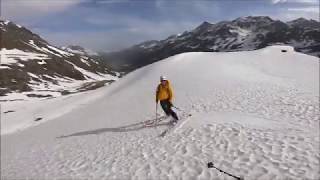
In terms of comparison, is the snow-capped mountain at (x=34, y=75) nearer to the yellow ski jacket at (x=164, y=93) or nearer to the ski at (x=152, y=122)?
the ski at (x=152, y=122)

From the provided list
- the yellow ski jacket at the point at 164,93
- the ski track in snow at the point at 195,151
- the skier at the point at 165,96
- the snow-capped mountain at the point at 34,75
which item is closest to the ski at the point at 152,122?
the ski track in snow at the point at 195,151

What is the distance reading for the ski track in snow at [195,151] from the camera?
12984mm

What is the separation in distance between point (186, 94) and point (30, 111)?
2026 centimetres

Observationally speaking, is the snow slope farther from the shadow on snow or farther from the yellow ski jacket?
the yellow ski jacket

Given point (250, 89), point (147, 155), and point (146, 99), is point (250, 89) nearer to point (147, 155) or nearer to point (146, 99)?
point (146, 99)

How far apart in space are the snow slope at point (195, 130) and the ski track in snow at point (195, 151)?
0.04 metres

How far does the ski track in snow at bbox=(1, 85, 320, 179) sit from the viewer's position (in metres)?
13.0

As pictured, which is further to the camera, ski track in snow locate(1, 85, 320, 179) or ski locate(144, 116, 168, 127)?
ski locate(144, 116, 168, 127)

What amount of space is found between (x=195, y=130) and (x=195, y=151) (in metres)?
2.83

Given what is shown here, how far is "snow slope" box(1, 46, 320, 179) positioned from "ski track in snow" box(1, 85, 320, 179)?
0.04 metres

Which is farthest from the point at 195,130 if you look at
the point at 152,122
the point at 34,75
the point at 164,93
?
the point at 34,75

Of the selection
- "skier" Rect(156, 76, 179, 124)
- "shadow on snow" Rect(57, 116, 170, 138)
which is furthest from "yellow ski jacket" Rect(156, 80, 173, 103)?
"shadow on snow" Rect(57, 116, 170, 138)

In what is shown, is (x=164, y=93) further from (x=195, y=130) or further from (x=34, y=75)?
(x=34, y=75)

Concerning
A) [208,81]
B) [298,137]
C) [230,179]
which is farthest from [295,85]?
[230,179]
